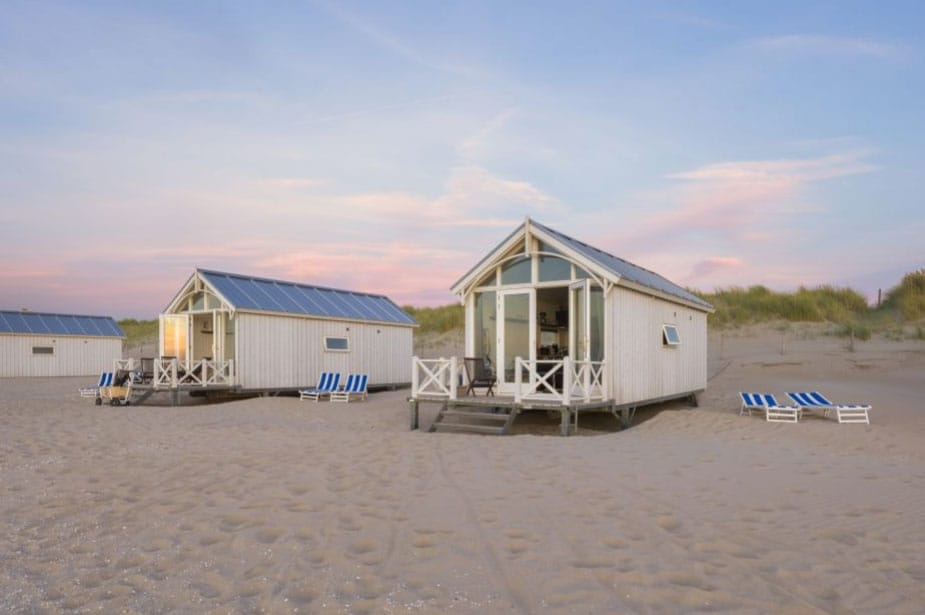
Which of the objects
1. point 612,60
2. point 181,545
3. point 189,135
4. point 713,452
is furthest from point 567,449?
point 189,135

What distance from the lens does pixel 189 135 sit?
49.7ft

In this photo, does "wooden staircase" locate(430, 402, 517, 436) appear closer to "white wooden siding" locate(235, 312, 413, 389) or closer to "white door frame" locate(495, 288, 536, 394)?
"white door frame" locate(495, 288, 536, 394)

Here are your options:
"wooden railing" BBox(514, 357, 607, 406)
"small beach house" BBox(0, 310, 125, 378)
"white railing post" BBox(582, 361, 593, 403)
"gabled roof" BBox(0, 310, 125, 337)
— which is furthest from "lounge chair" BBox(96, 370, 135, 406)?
"gabled roof" BBox(0, 310, 125, 337)

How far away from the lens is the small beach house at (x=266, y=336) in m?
18.7

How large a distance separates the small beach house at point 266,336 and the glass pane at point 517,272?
8.84m

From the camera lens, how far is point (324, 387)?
1892 centimetres

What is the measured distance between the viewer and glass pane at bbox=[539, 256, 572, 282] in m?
12.8

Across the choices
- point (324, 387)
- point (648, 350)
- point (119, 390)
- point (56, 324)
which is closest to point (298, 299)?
point (324, 387)

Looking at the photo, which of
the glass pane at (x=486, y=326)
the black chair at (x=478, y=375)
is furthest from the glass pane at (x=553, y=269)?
the black chair at (x=478, y=375)

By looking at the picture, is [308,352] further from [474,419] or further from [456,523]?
[456,523]

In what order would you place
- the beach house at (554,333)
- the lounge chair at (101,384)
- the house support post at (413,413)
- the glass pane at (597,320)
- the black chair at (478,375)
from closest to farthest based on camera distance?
the beach house at (554,333) → the glass pane at (597,320) → the house support post at (413,413) → the black chair at (478,375) → the lounge chair at (101,384)

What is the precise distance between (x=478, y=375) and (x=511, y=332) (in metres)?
1.14

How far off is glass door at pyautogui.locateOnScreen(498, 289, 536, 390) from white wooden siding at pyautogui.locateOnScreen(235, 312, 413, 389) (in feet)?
29.4

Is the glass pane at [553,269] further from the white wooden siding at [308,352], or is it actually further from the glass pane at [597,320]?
the white wooden siding at [308,352]
